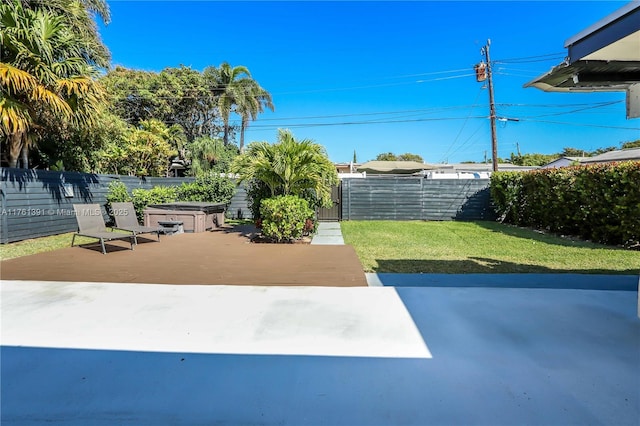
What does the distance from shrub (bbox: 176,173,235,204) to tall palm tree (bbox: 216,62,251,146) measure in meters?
13.0

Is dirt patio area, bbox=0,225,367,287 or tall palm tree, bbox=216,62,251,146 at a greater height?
tall palm tree, bbox=216,62,251,146

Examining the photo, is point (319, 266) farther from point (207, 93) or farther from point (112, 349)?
point (207, 93)

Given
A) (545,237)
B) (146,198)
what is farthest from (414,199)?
(146,198)

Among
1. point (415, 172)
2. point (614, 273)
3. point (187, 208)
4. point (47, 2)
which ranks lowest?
point (614, 273)

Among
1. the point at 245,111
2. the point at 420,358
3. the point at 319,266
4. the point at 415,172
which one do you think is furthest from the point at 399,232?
the point at 245,111

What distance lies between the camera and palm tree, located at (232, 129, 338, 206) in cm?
788

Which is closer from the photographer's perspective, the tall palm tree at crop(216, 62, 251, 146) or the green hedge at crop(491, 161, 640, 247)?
the green hedge at crop(491, 161, 640, 247)

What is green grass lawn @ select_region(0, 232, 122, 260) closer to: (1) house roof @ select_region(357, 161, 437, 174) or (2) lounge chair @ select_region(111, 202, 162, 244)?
(2) lounge chair @ select_region(111, 202, 162, 244)

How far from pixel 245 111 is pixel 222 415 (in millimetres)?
24214

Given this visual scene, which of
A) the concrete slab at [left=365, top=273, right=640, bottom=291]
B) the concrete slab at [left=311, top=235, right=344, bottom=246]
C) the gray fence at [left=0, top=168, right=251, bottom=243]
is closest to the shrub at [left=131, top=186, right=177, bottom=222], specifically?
the gray fence at [left=0, top=168, right=251, bottom=243]

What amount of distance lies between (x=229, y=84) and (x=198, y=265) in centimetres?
2095

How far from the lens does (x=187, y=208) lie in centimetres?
1027

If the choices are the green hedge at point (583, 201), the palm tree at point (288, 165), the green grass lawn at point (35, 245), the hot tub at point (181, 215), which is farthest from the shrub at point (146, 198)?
the green hedge at point (583, 201)

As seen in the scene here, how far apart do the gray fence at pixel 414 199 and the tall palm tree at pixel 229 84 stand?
13914 mm
